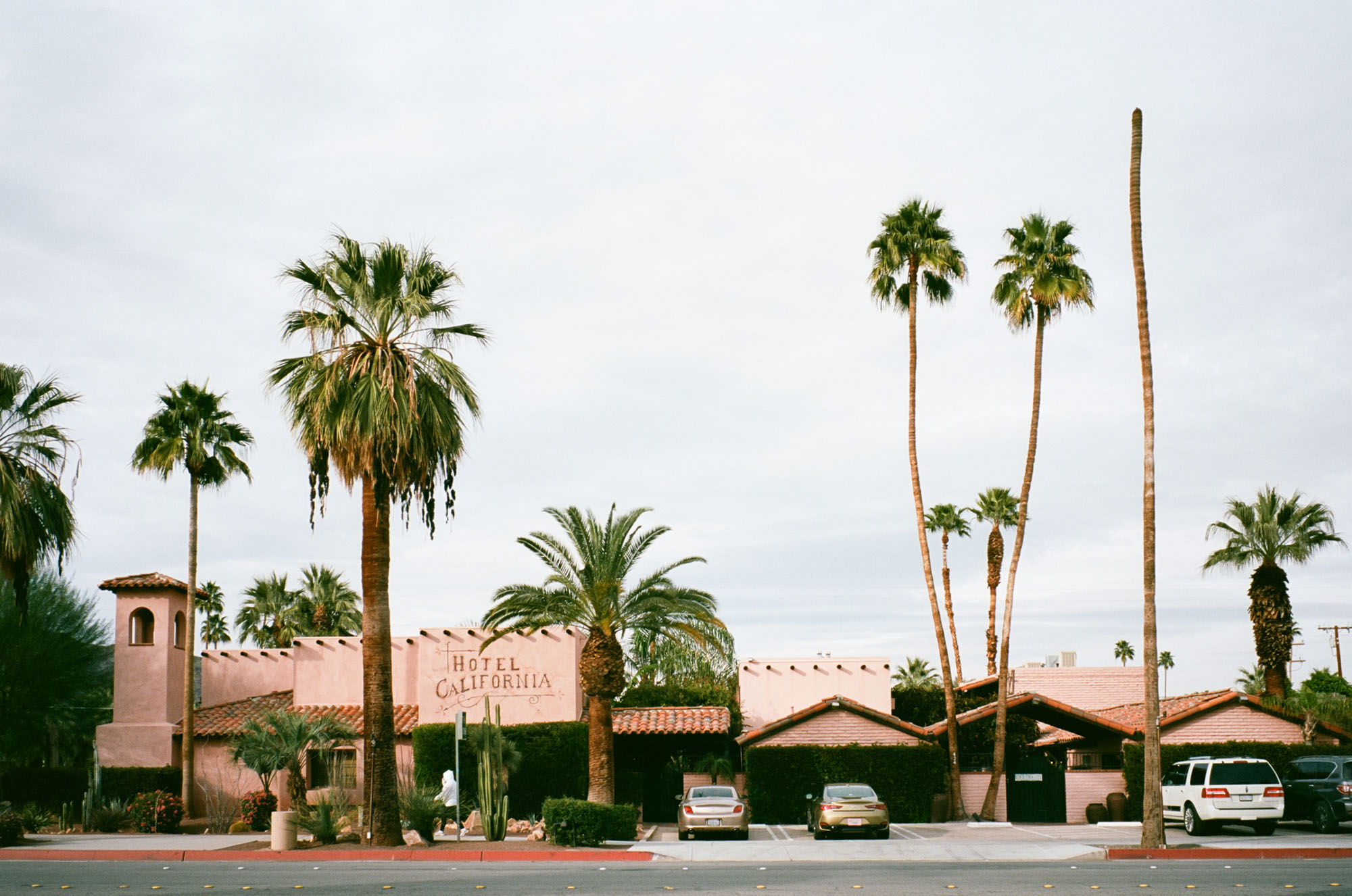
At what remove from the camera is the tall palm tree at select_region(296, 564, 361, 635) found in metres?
57.2

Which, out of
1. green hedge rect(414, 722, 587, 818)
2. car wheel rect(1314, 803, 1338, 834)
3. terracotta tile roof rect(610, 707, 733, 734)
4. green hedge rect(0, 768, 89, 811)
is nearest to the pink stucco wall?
terracotta tile roof rect(610, 707, 733, 734)

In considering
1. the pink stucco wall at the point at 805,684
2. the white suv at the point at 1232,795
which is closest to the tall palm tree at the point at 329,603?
the pink stucco wall at the point at 805,684

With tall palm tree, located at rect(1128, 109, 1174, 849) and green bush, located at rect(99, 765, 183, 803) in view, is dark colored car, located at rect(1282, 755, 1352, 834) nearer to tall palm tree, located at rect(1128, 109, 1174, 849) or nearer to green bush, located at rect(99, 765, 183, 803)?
tall palm tree, located at rect(1128, 109, 1174, 849)

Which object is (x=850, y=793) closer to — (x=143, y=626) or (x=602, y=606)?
(x=602, y=606)

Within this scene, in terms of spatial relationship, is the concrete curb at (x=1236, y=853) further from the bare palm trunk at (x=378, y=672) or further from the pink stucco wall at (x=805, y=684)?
the pink stucco wall at (x=805, y=684)

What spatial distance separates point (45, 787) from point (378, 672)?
17.2 metres

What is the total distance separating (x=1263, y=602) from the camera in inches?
1495

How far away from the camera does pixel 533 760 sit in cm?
3391

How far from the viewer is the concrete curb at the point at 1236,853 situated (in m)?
22.1

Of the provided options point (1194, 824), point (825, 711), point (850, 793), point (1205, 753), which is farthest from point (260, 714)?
point (1205, 753)

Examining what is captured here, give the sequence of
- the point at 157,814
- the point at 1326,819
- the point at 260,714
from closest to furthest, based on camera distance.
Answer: the point at 1326,819
the point at 157,814
the point at 260,714

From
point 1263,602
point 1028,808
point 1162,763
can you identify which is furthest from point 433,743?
point 1263,602

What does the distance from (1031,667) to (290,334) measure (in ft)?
156

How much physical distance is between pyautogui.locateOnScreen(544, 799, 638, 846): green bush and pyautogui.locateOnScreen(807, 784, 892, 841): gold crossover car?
5610 millimetres
